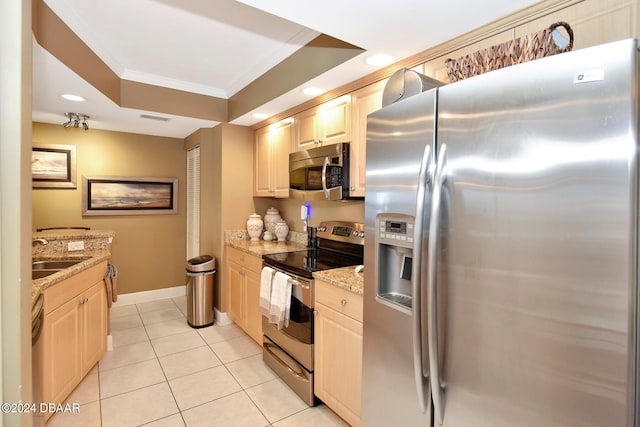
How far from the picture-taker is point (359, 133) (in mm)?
2314

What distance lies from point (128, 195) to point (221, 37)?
9.37 feet

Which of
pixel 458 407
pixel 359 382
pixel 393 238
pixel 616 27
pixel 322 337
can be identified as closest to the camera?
pixel 458 407

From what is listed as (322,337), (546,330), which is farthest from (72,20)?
(546,330)

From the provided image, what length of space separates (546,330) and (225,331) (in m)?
3.31

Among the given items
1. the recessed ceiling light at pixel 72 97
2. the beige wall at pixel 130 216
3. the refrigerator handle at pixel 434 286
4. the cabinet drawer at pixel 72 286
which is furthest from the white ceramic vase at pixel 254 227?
the refrigerator handle at pixel 434 286

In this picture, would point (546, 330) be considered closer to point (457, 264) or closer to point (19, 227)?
point (457, 264)

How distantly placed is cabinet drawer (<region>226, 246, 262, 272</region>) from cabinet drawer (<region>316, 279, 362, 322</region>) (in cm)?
97

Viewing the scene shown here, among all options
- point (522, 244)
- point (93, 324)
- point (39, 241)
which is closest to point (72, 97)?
point (39, 241)

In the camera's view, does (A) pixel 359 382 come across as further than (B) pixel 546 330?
Yes

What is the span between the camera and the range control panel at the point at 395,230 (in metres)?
1.27

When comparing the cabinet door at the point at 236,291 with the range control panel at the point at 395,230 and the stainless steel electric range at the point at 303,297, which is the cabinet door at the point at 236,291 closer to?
the stainless steel electric range at the point at 303,297

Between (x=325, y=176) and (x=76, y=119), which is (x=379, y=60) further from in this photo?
(x=76, y=119)

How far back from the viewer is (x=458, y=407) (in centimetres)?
107

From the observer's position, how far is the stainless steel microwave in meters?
2.40
